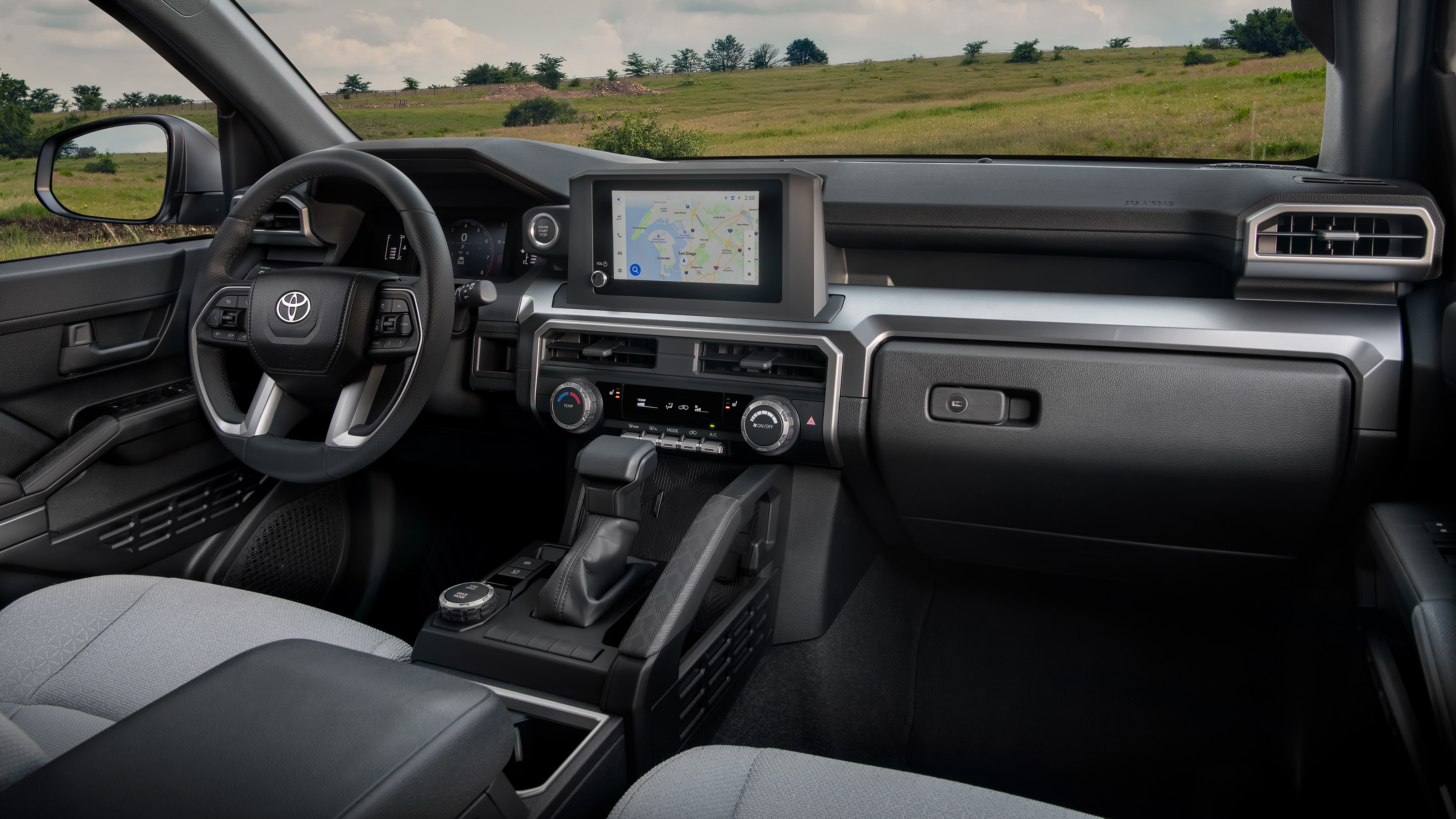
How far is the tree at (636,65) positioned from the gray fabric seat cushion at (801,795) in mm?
2107

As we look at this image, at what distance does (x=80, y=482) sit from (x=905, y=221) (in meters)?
1.86

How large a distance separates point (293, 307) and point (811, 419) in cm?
106

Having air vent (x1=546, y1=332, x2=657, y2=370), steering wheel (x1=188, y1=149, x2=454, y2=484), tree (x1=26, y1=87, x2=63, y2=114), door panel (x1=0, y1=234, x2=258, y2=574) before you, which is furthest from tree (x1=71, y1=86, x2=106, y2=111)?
air vent (x1=546, y1=332, x2=657, y2=370)

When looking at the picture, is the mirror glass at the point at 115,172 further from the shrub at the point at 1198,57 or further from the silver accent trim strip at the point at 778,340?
the shrub at the point at 1198,57

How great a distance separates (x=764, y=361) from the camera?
1.84m

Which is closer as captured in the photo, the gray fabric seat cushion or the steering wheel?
the gray fabric seat cushion

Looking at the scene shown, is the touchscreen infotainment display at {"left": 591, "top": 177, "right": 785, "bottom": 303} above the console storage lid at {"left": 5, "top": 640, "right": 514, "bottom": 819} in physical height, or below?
above

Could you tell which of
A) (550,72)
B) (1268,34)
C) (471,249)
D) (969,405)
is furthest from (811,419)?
(550,72)

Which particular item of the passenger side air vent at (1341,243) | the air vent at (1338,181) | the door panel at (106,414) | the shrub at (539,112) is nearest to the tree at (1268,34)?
the air vent at (1338,181)

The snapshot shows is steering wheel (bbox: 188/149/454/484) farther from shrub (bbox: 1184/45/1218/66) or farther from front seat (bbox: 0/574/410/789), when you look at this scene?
shrub (bbox: 1184/45/1218/66)

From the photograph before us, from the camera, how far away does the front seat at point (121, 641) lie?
4.23 feet

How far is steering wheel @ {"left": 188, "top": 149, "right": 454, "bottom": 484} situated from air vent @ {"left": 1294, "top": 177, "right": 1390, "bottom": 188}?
1.63 metres

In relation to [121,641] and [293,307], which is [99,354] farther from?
[121,641]

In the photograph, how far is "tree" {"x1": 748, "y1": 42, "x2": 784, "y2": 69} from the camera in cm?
248
